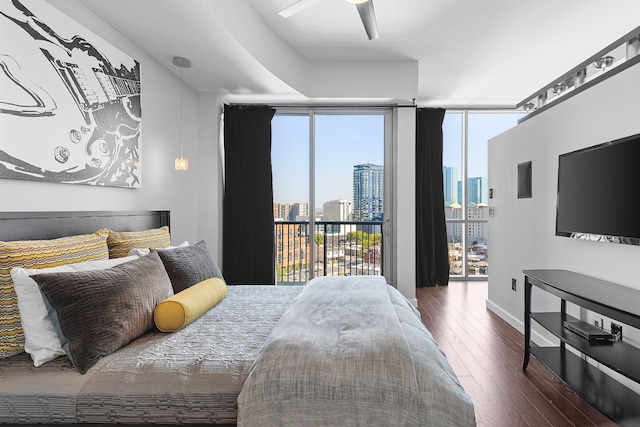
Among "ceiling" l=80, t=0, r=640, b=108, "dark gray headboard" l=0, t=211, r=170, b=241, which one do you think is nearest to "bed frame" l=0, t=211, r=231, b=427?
"dark gray headboard" l=0, t=211, r=170, b=241

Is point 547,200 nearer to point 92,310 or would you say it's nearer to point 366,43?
point 366,43

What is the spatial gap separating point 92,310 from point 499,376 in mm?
2581

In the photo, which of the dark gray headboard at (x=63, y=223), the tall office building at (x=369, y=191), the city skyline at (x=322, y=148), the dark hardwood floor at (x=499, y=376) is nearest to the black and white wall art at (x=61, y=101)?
the dark gray headboard at (x=63, y=223)

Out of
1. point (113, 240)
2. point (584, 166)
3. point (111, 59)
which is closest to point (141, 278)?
point (113, 240)

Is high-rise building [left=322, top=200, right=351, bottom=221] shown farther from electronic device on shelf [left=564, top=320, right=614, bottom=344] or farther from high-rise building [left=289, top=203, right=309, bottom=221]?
electronic device on shelf [left=564, top=320, right=614, bottom=344]

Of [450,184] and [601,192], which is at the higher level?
[450,184]

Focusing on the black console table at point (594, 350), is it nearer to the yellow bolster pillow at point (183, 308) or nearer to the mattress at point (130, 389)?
the mattress at point (130, 389)

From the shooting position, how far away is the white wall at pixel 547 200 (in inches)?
86.6

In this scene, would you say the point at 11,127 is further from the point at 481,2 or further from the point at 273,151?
the point at 481,2

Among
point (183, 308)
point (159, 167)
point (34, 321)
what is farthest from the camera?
point (159, 167)

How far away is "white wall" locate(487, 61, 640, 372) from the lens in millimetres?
2199

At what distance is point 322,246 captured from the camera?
4.75m

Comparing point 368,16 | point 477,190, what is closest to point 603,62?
point 368,16

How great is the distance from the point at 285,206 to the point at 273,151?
2.40 ft
